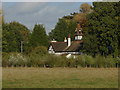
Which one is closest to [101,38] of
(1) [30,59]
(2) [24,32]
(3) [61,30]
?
(1) [30,59]

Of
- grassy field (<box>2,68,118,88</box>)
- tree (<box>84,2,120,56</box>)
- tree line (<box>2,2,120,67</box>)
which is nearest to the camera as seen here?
grassy field (<box>2,68,118,88</box>)

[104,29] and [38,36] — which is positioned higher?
[38,36]

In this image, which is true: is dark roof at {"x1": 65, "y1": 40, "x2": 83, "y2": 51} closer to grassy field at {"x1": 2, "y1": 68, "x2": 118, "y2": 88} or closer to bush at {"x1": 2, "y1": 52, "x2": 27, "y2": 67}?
bush at {"x1": 2, "y1": 52, "x2": 27, "y2": 67}

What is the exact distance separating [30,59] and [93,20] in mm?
12734

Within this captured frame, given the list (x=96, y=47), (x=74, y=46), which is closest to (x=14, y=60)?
(x=96, y=47)

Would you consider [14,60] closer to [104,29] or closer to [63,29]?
[104,29]

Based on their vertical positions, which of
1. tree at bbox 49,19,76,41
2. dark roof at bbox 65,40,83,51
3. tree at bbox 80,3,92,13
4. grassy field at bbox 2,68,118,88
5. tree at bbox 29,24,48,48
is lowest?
grassy field at bbox 2,68,118,88

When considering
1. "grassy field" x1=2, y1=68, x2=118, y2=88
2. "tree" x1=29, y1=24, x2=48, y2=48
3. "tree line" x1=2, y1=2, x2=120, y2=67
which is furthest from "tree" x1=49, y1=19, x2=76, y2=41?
"grassy field" x1=2, y1=68, x2=118, y2=88

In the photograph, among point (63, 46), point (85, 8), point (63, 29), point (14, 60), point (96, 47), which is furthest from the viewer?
point (85, 8)

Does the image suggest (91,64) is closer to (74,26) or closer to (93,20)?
(93,20)

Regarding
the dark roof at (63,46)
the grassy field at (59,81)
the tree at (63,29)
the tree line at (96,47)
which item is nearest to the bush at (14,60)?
the tree line at (96,47)

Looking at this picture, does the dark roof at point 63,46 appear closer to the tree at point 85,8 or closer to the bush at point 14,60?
the tree at point 85,8

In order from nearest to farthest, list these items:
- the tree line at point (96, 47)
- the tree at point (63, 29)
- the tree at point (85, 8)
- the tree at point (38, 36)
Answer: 1. the tree line at point (96, 47)
2. the tree at point (38, 36)
3. the tree at point (63, 29)
4. the tree at point (85, 8)

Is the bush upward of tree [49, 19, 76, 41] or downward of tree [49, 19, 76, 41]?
downward
